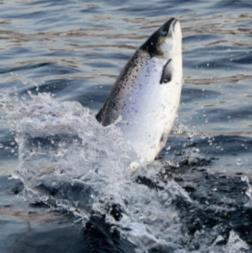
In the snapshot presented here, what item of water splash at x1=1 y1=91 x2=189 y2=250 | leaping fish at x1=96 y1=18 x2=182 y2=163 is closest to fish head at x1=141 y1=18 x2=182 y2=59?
leaping fish at x1=96 y1=18 x2=182 y2=163

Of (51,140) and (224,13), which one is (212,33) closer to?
(224,13)

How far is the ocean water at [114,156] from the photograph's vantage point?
5469mm

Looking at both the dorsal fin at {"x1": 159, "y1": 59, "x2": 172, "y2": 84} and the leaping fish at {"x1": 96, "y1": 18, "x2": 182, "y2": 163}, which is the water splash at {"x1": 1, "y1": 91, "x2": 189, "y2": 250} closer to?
the leaping fish at {"x1": 96, "y1": 18, "x2": 182, "y2": 163}

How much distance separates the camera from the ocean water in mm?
5469

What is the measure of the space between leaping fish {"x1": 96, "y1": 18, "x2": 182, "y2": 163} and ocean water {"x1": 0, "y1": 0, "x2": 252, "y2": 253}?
11 cm

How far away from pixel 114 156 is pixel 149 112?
1.26 ft

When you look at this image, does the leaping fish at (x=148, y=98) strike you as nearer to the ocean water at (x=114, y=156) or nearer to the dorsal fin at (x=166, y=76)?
the dorsal fin at (x=166, y=76)

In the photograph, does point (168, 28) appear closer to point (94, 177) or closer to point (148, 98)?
point (148, 98)

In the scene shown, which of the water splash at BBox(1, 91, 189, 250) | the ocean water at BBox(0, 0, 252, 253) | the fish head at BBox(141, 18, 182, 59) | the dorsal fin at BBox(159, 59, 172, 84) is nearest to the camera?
the ocean water at BBox(0, 0, 252, 253)

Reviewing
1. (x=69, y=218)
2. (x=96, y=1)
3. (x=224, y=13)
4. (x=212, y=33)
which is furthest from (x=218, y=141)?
(x=96, y=1)

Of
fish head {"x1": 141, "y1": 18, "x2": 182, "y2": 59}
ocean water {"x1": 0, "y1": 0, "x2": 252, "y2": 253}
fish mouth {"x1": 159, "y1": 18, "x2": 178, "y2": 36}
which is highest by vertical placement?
fish mouth {"x1": 159, "y1": 18, "x2": 178, "y2": 36}

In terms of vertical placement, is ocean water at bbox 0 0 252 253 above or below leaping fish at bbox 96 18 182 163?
below

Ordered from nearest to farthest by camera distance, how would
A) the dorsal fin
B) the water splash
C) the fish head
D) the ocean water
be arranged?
the ocean water < the water splash < the dorsal fin < the fish head

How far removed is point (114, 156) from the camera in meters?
5.85
